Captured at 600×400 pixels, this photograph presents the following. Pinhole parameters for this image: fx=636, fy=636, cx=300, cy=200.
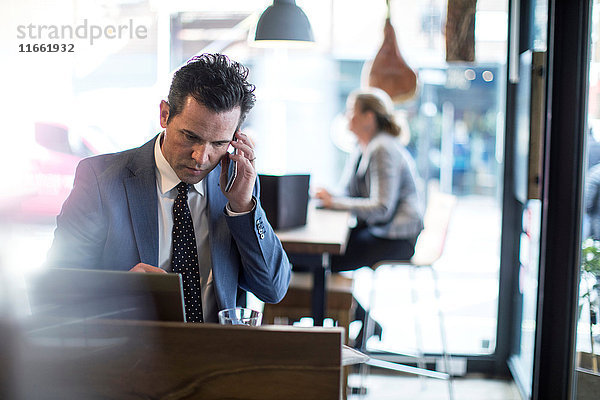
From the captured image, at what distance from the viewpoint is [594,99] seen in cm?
195

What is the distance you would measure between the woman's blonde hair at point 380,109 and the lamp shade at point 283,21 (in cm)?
85

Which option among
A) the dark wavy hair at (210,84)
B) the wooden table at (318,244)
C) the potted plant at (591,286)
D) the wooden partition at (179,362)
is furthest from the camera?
the wooden table at (318,244)

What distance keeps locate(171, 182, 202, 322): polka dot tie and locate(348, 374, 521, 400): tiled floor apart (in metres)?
1.66

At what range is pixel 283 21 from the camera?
257 cm

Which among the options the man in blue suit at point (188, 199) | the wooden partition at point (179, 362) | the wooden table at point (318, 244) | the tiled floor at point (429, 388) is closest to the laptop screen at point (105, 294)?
the wooden partition at point (179, 362)

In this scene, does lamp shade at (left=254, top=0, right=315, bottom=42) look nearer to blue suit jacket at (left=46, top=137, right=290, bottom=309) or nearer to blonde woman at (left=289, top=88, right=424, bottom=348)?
blonde woman at (left=289, top=88, right=424, bottom=348)

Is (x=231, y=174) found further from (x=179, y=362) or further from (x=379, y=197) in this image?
(x=379, y=197)

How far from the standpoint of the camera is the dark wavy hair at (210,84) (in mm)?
1450

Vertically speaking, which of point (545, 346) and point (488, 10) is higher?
point (488, 10)

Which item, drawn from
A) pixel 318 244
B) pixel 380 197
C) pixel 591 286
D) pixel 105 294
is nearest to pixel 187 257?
pixel 105 294

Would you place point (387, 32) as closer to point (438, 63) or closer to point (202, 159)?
point (438, 63)

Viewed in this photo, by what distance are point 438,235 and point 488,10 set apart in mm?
1144

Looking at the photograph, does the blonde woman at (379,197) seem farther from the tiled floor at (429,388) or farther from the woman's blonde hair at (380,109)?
the tiled floor at (429,388)

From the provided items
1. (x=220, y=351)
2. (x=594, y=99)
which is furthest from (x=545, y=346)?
(x=220, y=351)
